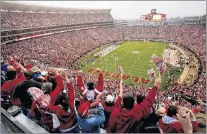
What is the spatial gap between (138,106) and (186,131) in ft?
2.51

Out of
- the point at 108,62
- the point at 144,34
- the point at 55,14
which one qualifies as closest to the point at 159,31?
the point at 144,34

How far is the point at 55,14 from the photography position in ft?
187

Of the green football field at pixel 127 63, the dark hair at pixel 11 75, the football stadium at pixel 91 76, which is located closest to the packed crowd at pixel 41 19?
the football stadium at pixel 91 76

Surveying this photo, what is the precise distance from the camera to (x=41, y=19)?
162 ft

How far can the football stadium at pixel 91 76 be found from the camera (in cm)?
344

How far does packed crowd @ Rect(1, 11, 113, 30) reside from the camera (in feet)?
130

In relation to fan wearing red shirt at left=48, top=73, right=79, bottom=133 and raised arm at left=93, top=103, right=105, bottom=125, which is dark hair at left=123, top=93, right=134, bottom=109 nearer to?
raised arm at left=93, top=103, right=105, bottom=125

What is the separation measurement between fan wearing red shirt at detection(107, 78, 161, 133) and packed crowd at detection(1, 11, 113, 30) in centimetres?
3673

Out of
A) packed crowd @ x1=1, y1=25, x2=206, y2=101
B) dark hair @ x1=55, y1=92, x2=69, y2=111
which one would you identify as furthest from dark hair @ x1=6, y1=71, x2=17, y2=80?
packed crowd @ x1=1, y1=25, x2=206, y2=101

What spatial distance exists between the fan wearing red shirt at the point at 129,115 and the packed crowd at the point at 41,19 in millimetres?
36730

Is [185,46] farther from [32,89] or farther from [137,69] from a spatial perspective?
[32,89]

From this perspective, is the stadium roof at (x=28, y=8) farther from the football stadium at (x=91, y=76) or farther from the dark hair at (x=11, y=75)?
the dark hair at (x=11, y=75)

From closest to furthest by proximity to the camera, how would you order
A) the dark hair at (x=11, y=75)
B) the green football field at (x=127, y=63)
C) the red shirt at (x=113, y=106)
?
1. the red shirt at (x=113, y=106)
2. the dark hair at (x=11, y=75)
3. the green football field at (x=127, y=63)

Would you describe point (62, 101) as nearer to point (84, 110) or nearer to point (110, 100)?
point (84, 110)
